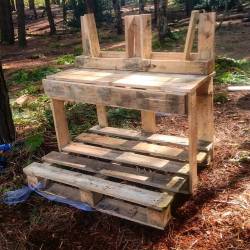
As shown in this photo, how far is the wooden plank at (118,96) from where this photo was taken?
3008 millimetres

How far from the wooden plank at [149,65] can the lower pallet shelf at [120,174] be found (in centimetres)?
84

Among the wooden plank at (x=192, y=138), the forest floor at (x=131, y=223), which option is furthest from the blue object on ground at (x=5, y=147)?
the wooden plank at (x=192, y=138)

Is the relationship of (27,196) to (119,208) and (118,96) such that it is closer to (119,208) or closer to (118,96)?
(119,208)

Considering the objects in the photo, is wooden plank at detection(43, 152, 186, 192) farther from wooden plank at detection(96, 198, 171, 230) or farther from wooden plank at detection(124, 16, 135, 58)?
wooden plank at detection(124, 16, 135, 58)

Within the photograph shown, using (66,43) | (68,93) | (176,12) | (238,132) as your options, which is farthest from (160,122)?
(176,12)

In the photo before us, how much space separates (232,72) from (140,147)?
162 inches

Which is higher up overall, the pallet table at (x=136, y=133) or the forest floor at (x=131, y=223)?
the pallet table at (x=136, y=133)

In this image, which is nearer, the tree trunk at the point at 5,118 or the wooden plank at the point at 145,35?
the wooden plank at the point at 145,35

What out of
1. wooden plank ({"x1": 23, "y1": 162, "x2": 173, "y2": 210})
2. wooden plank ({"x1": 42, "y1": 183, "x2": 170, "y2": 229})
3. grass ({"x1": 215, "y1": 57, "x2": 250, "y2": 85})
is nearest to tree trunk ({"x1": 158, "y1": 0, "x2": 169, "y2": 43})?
grass ({"x1": 215, "y1": 57, "x2": 250, "y2": 85})

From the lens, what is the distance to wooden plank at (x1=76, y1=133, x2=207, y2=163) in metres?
3.76

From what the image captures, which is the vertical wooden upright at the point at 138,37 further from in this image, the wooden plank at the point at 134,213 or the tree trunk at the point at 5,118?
the tree trunk at the point at 5,118

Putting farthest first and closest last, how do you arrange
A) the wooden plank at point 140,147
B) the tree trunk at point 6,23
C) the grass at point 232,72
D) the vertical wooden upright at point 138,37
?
the tree trunk at point 6,23
the grass at point 232,72
the wooden plank at point 140,147
the vertical wooden upright at point 138,37

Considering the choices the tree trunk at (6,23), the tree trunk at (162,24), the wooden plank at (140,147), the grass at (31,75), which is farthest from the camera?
the tree trunk at (6,23)

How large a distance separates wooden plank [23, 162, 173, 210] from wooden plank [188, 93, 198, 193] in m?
0.34
